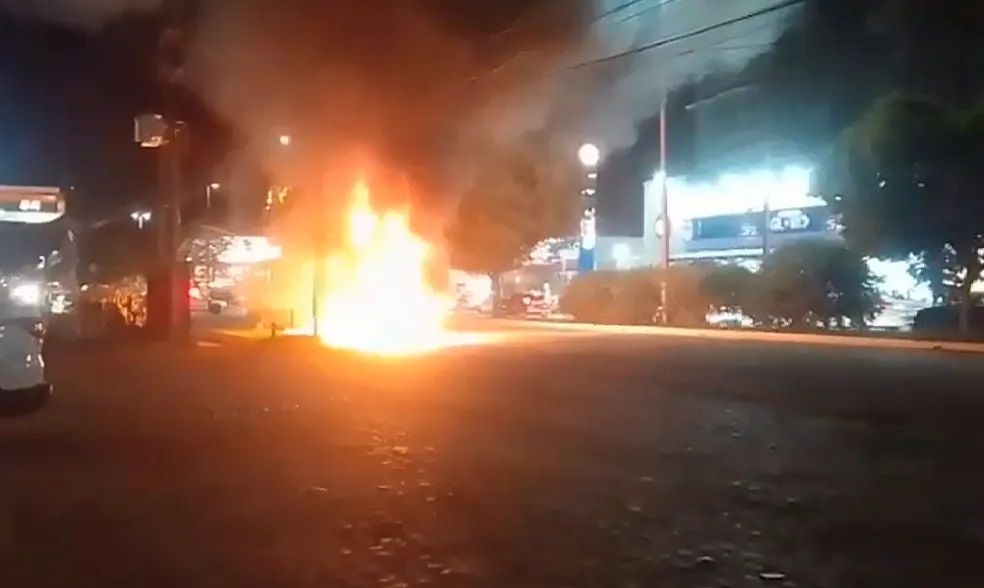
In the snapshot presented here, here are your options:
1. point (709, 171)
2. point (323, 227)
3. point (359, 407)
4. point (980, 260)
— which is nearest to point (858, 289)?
point (980, 260)

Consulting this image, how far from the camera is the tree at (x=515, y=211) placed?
2116 inches

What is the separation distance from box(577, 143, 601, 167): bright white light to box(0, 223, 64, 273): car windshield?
2190 centimetres

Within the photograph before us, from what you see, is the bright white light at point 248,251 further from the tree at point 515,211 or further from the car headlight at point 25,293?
the car headlight at point 25,293

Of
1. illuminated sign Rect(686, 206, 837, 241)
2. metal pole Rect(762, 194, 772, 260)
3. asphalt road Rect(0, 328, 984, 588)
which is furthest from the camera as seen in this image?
illuminated sign Rect(686, 206, 837, 241)

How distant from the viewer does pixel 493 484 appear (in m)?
9.81

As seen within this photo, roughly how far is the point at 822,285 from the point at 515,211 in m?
18.5

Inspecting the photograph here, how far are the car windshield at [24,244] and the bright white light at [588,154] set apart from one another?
21.9 m

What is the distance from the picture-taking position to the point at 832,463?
11078 mm

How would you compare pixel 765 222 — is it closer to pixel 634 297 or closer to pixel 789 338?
pixel 634 297

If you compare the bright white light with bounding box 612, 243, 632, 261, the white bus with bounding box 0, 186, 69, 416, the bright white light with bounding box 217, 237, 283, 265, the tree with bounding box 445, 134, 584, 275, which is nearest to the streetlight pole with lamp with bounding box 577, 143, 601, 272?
the tree with bounding box 445, 134, 584, 275

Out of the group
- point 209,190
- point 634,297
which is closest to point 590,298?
point 634,297

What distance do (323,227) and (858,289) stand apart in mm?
15520

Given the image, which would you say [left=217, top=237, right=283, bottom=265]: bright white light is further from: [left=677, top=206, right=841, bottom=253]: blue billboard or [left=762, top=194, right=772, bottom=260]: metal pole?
[left=677, top=206, right=841, bottom=253]: blue billboard

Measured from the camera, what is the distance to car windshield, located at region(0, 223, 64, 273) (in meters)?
23.1
